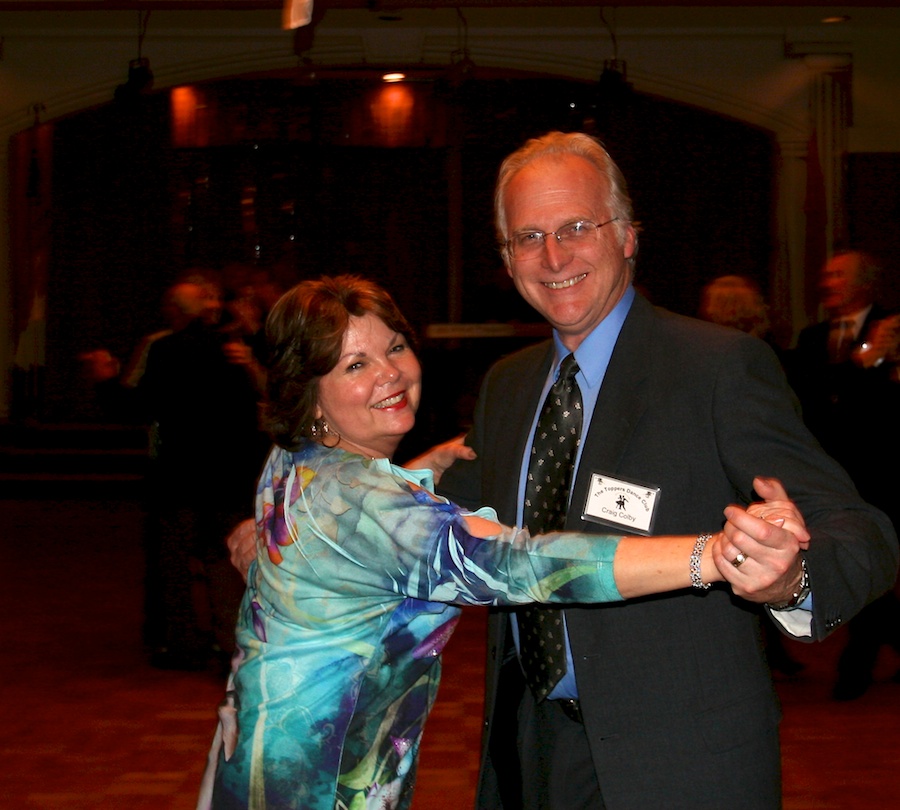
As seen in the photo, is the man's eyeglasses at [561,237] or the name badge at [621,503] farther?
the man's eyeglasses at [561,237]

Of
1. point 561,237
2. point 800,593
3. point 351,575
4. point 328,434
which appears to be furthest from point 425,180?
point 800,593

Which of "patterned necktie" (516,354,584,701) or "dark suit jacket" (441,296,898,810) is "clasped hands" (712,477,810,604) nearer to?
"dark suit jacket" (441,296,898,810)

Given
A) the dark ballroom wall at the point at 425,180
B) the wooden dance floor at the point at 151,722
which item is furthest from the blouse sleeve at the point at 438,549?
the dark ballroom wall at the point at 425,180

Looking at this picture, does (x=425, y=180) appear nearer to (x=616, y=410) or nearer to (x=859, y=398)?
(x=859, y=398)

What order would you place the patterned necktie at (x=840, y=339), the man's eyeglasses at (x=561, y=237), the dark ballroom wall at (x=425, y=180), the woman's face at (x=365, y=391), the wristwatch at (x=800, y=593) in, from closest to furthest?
the wristwatch at (x=800, y=593) < the woman's face at (x=365, y=391) < the man's eyeglasses at (x=561, y=237) < the patterned necktie at (x=840, y=339) < the dark ballroom wall at (x=425, y=180)

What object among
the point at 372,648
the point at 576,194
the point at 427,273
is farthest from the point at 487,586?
the point at 427,273

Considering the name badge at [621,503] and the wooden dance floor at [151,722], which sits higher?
the name badge at [621,503]

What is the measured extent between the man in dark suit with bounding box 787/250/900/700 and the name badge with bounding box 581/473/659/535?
295cm

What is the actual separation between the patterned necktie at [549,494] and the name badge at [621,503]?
8 cm

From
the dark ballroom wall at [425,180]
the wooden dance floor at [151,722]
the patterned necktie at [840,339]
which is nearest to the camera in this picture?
the wooden dance floor at [151,722]

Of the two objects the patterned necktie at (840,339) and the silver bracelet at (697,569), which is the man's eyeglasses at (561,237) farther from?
the patterned necktie at (840,339)

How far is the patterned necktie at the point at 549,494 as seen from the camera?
1.79m

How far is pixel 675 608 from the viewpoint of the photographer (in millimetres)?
1694

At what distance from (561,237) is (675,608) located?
69 cm
